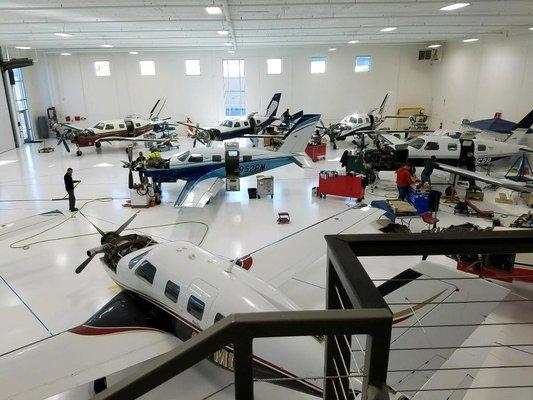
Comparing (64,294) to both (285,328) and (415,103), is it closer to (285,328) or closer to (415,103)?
(285,328)

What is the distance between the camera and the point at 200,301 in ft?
18.0

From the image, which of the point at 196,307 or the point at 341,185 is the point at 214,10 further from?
the point at 196,307

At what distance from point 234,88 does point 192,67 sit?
4.36 m

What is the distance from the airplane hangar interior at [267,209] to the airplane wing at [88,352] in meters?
0.03

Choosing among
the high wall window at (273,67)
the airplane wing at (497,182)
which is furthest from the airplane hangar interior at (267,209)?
the airplane wing at (497,182)

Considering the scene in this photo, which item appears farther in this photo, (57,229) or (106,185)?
(106,185)

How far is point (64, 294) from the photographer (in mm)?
8211

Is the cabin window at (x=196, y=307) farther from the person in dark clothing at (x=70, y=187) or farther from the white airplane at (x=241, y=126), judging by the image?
the white airplane at (x=241, y=126)

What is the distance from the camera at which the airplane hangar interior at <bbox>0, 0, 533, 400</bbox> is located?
1.82m

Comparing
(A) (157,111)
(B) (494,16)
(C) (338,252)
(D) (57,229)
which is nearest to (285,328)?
(C) (338,252)

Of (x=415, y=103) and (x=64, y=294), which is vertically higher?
(x=415, y=103)

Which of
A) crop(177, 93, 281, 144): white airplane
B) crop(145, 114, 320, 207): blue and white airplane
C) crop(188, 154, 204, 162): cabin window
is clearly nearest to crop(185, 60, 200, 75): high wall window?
crop(177, 93, 281, 144): white airplane

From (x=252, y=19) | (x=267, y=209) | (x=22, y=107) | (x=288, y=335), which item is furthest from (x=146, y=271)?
(x=22, y=107)

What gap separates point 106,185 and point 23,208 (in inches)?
136
